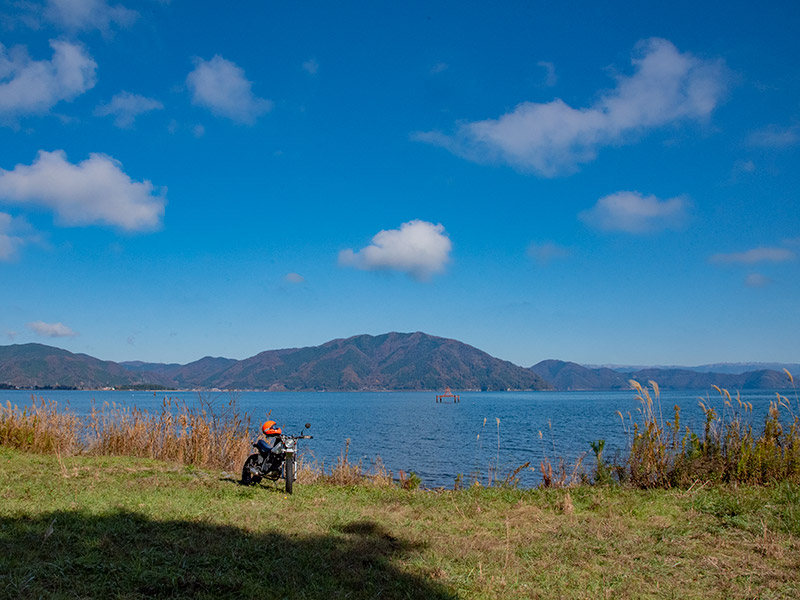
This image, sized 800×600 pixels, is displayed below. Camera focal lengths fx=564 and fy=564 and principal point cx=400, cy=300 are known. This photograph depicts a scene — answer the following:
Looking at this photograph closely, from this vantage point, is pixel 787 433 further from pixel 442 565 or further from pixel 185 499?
pixel 185 499

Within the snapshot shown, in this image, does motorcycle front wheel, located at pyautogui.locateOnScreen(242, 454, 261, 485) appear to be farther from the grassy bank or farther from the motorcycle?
the grassy bank

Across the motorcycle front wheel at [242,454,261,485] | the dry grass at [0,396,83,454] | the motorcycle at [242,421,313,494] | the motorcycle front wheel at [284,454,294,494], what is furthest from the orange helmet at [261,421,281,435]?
the dry grass at [0,396,83,454]

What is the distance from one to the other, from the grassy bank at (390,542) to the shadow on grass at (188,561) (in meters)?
0.02

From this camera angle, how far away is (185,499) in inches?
321

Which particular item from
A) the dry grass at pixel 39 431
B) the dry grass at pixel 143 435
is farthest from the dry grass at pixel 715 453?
the dry grass at pixel 39 431

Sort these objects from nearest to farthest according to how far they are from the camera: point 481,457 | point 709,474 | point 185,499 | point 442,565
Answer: point 442,565
point 185,499
point 709,474
point 481,457

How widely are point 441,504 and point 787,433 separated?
20.7 feet

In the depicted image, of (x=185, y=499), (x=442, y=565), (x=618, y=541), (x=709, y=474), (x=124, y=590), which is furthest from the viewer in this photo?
(x=709, y=474)

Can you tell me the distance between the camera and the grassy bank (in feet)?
15.8

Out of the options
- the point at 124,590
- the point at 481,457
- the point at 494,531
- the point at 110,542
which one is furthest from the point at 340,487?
the point at 481,457

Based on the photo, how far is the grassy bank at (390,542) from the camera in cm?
481

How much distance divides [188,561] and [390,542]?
2.13 meters

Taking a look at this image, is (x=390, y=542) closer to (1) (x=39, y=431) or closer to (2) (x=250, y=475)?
(2) (x=250, y=475)

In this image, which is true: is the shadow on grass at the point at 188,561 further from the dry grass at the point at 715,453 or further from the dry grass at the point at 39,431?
the dry grass at the point at 39,431
